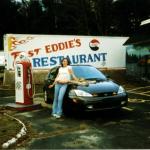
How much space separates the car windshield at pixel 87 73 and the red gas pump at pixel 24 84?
165cm

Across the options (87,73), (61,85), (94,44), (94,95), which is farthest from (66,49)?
(94,95)

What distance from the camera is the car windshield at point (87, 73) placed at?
13583mm

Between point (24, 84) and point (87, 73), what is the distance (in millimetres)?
2244

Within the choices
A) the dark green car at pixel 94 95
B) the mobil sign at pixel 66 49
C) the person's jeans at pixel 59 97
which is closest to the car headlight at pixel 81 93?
the dark green car at pixel 94 95

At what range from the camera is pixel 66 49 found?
27734 millimetres

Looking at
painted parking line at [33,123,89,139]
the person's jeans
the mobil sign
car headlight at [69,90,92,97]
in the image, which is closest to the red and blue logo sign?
the mobil sign

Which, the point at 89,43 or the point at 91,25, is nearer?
the point at 89,43

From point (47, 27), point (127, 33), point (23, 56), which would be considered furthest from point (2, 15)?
point (23, 56)

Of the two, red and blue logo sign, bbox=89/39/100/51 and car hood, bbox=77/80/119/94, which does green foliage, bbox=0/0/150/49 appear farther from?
car hood, bbox=77/80/119/94

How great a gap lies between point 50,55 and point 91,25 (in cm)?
3271

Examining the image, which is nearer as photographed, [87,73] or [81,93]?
[81,93]

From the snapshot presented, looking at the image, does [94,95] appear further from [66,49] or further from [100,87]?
[66,49]

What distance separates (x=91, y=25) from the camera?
59.3 meters

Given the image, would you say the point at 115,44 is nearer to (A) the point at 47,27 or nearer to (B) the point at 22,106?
(B) the point at 22,106
